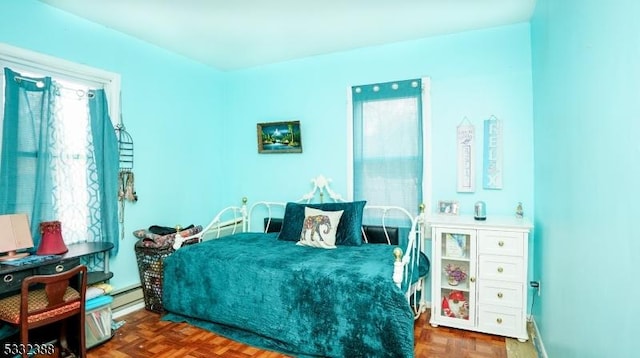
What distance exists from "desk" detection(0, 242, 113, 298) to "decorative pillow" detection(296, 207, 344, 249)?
4.84ft

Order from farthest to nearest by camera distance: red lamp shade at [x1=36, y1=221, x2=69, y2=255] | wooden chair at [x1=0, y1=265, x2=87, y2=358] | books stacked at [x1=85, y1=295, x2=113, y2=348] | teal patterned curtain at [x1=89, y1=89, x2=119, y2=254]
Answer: teal patterned curtain at [x1=89, y1=89, x2=119, y2=254] < books stacked at [x1=85, y1=295, x2=113, y2=348] < red lamp shade at [x1=36, y1=221, x2=69, y2=255] < wooden chair at [x1=0, y1=265, x2=87, y2=358]

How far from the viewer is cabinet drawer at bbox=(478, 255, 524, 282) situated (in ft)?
7.66

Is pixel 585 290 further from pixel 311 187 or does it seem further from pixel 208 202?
pixel 208 202

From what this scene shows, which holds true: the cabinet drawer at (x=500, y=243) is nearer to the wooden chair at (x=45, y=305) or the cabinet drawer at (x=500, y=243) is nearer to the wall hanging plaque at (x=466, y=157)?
the wall hanging plaque at (x=466, y=157)

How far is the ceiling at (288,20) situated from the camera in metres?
2.40

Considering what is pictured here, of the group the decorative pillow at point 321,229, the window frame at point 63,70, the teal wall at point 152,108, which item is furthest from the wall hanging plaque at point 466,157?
the window frame at point 63,70

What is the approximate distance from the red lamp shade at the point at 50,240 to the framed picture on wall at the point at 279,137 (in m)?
2.00

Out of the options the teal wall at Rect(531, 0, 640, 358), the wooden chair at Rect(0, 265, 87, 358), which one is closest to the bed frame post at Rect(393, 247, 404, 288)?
the teal wall at Rect(531, 0, 640, 358)

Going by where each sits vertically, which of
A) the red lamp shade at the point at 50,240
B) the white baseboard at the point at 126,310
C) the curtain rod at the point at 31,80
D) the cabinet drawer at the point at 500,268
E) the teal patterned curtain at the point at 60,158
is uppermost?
the curtain rod at the point at 31,80

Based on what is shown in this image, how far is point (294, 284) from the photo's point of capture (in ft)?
7.40

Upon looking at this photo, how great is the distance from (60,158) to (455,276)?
120 inches

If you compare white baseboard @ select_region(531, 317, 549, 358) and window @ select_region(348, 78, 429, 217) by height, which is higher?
window @ select_region(348, 78, 429, 217)

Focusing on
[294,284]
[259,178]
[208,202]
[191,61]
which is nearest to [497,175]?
[294,284]

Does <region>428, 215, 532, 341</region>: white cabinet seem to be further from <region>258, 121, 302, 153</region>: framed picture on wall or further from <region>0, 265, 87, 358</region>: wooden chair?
<region>0, 265, 87, 358</region>: wooden chair
